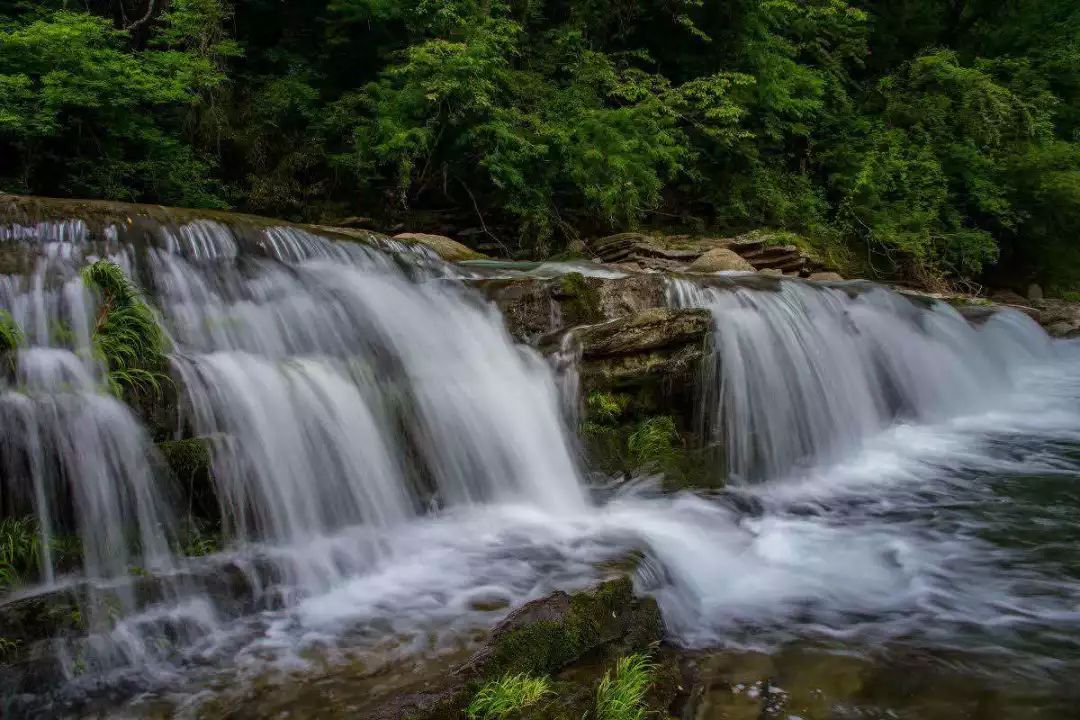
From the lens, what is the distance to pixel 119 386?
4105mm

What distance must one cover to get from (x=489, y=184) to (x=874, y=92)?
12946 mm

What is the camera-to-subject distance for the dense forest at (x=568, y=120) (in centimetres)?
1098

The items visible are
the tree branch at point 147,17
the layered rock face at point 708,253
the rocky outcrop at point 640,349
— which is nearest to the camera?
the rocky outcrop at point 640,349

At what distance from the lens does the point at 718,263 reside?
12375 mm

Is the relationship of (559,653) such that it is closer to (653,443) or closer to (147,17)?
(653,443)

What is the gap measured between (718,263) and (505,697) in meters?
10.7

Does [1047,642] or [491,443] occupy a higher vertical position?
[491,443]

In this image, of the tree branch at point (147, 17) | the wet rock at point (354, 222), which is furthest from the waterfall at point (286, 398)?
the tree branch at point (147, 17)

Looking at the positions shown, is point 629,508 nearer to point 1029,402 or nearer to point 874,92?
point 1029,402

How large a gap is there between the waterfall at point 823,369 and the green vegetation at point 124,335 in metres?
4.71

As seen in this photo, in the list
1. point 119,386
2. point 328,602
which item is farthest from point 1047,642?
point 119,386

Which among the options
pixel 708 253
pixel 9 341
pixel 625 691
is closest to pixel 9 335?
pixel 9 341

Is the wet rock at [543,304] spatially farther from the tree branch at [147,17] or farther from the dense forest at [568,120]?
the tree branch at [147,17]

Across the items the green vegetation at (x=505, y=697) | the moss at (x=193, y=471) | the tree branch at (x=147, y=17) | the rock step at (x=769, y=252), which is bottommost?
the green vegetation at (x=505, y=697)
